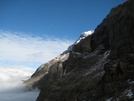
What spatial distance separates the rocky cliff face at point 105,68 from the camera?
37.4 m

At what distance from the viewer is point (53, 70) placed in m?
164

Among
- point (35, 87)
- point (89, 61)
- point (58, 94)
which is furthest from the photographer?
point (35, 87)

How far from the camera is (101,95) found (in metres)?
38.7

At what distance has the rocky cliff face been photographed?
37.4m

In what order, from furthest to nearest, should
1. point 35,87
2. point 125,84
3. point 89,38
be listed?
point 35,87 → point 89,38 → point 125,84

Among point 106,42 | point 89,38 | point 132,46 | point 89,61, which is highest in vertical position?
point 89,38

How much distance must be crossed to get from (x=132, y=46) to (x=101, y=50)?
983 inches

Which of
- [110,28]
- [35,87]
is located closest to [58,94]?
[110,28]

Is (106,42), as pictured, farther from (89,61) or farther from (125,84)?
(125,84)

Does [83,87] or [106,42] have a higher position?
[106,42]

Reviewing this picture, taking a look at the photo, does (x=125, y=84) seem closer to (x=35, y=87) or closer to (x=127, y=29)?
(x=127, y=29)

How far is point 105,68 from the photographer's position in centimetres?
4103

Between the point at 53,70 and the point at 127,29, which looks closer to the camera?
the point at 127,29

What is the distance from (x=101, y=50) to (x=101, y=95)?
41527mm
